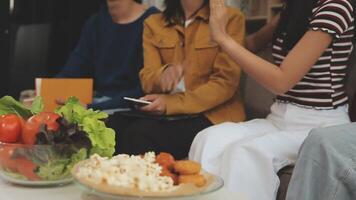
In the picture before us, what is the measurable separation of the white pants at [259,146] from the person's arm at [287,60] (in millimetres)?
121

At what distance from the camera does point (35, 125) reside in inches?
40.5

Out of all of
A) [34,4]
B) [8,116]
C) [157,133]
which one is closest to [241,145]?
[157,133]

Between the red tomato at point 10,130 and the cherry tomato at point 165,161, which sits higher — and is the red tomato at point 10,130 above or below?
above

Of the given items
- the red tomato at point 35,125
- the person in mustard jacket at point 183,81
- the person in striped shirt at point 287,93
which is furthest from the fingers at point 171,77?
the red tomato at point 35,125

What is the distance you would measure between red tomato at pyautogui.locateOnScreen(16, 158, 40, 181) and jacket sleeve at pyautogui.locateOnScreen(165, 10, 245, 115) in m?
0.81

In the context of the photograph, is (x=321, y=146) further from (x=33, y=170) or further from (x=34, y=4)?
(x=34, y=4)

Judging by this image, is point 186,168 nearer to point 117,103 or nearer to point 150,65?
point 150,65

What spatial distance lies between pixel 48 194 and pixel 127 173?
0.21 metres

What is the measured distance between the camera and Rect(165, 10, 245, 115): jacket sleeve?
177cm

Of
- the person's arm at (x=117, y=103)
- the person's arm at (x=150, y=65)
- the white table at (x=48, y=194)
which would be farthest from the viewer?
the person's arm at (x=117, y=103)

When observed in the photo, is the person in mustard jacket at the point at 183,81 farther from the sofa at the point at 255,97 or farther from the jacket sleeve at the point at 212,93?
the sofa at the point at 255,97

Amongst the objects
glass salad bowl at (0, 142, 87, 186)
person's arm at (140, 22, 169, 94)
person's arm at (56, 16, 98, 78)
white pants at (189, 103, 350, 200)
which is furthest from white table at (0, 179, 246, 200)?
person's arm at (56, 16, 98, 78)

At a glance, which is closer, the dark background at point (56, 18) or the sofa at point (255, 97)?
the sofa at point (255, 97)

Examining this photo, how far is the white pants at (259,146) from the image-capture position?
139cm
